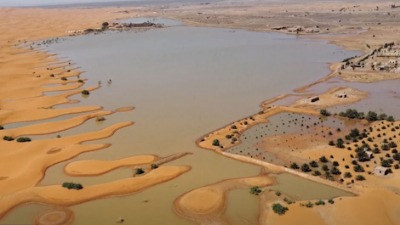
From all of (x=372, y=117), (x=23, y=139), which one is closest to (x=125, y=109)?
(x=23, y=139)

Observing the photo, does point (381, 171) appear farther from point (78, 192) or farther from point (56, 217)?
point (56, 217)

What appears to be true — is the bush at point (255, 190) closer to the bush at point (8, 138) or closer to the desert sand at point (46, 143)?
the desert sand at point (46, 143)

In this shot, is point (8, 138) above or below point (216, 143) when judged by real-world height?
below

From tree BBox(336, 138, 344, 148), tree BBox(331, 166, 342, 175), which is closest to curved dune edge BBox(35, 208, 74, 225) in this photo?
tree BBox(331, 166, 342, 175)

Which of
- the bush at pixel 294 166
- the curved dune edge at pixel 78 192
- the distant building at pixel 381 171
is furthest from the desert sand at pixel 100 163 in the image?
the bush at pixel 294 166

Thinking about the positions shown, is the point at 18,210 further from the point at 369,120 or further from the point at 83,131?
the point at 369,120
